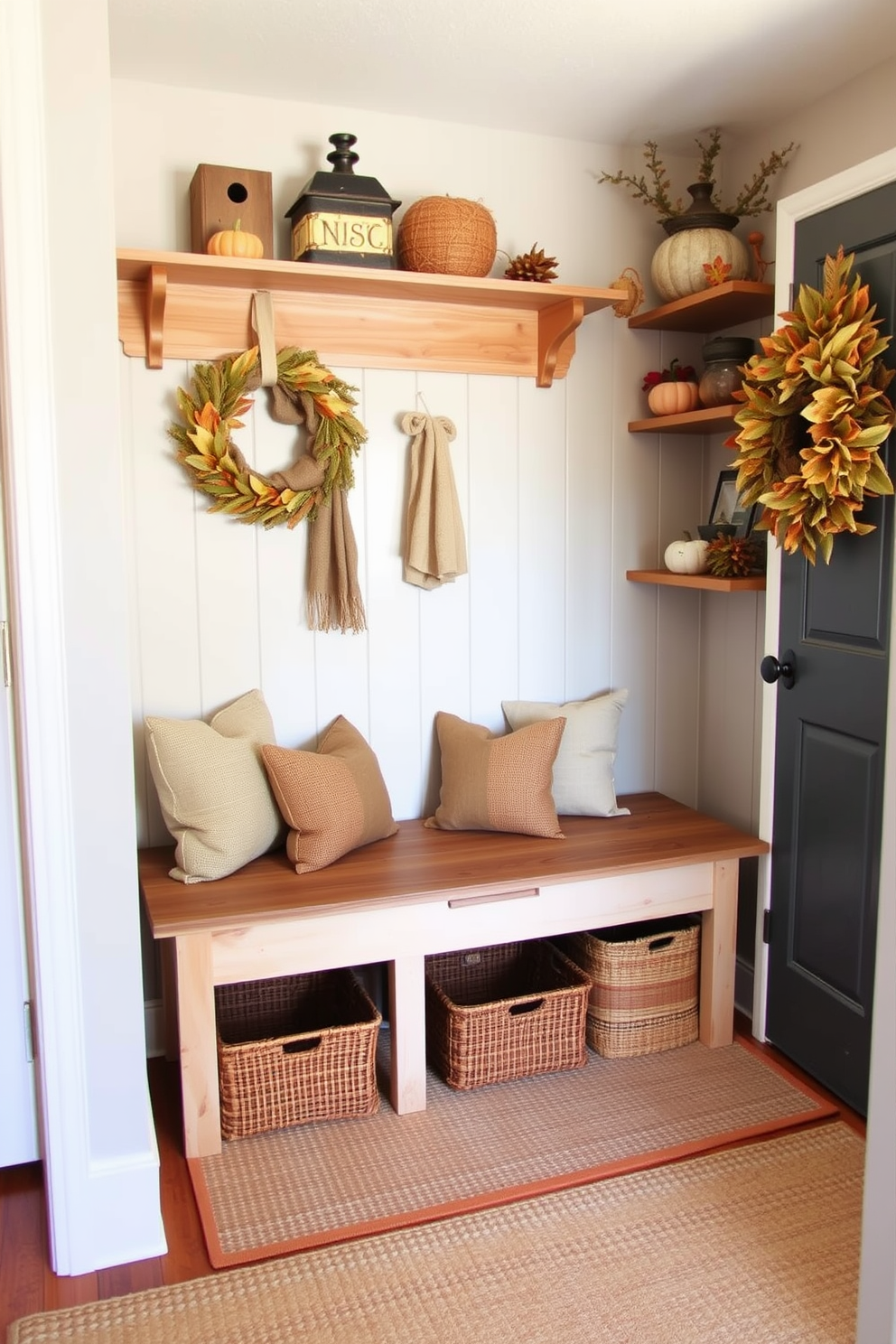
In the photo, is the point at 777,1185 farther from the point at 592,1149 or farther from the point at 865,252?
the point at 865,252

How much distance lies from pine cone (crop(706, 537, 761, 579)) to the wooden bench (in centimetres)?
66

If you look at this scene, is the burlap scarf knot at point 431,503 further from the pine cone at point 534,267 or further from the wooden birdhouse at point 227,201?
the wooden birdhouse at point 227,201

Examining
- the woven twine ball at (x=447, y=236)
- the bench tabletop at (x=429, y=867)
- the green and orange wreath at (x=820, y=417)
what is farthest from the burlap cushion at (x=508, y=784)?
the woven twine ball at (x=447, y=236)

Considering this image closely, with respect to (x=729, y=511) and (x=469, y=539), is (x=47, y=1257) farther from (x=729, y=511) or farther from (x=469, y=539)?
(x=729, y=511)

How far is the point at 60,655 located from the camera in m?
1.88

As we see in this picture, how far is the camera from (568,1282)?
6.37ft

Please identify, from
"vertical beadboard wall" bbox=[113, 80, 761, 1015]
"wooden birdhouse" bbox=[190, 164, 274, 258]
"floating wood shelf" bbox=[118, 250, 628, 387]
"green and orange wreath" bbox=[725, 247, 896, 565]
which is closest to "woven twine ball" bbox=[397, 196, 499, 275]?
"floating wood shelf" bbox=[118, 250, 628, 387]

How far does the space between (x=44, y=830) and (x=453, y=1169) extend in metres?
1.08

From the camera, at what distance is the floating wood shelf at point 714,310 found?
267 cm

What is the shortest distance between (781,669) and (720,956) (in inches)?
28.8

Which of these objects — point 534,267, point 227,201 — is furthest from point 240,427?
point 534,267

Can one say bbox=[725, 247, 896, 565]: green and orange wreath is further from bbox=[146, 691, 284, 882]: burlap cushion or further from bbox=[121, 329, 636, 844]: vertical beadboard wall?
bbox=[146, 691, 284, 882]: burlap cushion

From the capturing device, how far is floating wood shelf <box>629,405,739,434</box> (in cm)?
271

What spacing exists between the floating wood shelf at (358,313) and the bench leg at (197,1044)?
4.42 ft
